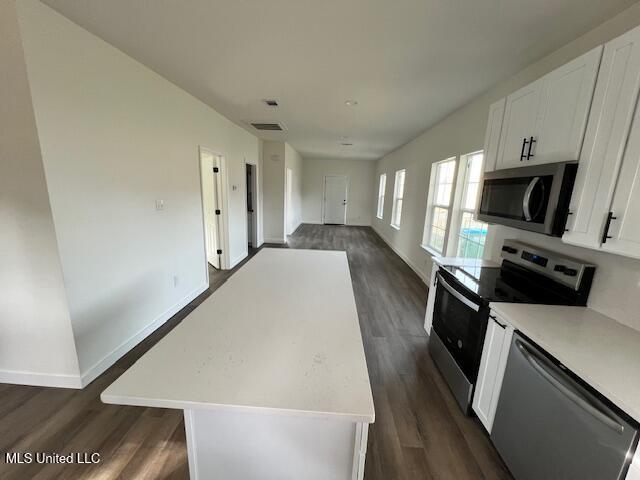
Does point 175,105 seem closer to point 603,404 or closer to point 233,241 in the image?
point 233,241

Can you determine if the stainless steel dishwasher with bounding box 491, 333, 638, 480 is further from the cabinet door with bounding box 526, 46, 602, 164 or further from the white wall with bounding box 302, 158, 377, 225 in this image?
the white wall with bounding box 302, 158, 377, 225

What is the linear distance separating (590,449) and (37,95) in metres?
3.20

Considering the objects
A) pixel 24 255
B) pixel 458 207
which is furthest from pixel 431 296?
pixel 24 255

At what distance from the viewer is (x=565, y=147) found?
144cm

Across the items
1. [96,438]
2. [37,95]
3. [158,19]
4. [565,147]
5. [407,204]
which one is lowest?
[96,438]

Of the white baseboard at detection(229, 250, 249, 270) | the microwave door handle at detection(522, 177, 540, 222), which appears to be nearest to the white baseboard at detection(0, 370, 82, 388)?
the white baseboard at detection(229, 250, 249, 270)

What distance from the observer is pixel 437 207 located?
13.6 feet

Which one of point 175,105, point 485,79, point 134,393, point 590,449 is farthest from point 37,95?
point 485,79

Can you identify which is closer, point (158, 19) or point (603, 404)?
point (603, 404)

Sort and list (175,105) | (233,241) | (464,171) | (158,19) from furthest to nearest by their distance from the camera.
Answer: (233,241), (464,171), (175,105), (158,19)

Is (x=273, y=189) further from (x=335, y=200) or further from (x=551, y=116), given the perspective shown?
(x=551, y=116)

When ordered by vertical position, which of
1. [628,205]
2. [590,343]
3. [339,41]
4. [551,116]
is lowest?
[590,343]

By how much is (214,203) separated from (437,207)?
371cm

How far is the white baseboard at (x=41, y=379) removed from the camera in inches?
73.5
